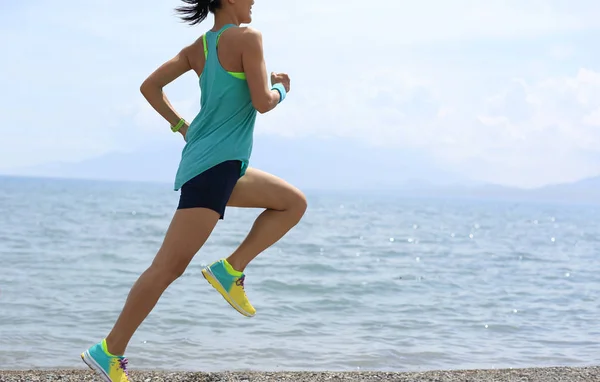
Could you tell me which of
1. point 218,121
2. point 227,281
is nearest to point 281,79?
point 218,121

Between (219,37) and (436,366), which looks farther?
(436,366)

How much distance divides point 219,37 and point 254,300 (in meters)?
8.03

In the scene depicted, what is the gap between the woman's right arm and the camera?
3.85m

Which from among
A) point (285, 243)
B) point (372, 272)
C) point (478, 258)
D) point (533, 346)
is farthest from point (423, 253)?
point (533, 346)

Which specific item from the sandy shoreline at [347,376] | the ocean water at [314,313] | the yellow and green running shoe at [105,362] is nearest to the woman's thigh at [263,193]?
the yellow and green running shoe at [105,362]

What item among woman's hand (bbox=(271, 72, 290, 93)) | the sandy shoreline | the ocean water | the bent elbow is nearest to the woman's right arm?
woman's hand (bbox=(271, 72, 290, 93))

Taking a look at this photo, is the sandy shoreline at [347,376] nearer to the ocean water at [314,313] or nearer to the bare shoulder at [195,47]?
the ocean water at [314,313]

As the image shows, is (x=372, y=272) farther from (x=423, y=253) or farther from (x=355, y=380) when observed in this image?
(x=355, y=380)

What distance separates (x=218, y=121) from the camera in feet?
13.1

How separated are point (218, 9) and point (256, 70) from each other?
45 centimetres

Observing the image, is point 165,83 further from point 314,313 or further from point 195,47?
point 314,313

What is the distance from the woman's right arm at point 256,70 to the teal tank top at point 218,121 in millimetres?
97

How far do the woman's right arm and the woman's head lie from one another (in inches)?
8.0

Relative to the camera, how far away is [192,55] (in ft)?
13.8
